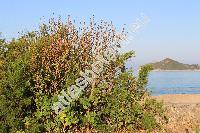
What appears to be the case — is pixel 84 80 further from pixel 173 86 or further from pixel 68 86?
pixel 173 86

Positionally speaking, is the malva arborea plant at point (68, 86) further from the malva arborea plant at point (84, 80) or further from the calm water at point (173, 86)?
the calm water at point (173, 86)

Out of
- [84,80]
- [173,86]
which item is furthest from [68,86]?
[173,86]

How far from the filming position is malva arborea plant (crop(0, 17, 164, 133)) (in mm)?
13758

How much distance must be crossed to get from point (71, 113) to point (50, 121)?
29.5 inches

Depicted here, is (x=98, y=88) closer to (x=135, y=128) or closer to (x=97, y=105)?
(x=97, y=105)

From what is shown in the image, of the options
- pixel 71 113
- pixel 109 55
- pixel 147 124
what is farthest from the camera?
pixel 147 124

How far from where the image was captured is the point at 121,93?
15734mm

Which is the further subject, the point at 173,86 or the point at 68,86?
the point at 173,86

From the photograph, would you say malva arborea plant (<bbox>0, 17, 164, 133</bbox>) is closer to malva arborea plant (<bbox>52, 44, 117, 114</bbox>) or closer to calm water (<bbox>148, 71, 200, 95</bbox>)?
malva arborea plant (<bbox>52, 44, 117, 114</bbox>)

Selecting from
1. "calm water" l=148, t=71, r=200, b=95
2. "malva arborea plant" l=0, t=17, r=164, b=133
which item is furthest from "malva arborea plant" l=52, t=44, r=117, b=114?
"calm water" l=148, t=71, r=200, b=95

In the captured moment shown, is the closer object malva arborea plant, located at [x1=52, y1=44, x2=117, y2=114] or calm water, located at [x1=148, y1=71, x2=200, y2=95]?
malva arborea plant, located at [x1=52, y1=44, x2=117, y2=114]

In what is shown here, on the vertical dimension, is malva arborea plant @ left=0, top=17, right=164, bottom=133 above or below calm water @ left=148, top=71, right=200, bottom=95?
above

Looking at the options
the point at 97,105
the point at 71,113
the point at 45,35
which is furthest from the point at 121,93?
the point at 45,35

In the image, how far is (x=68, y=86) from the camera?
1423 cm
